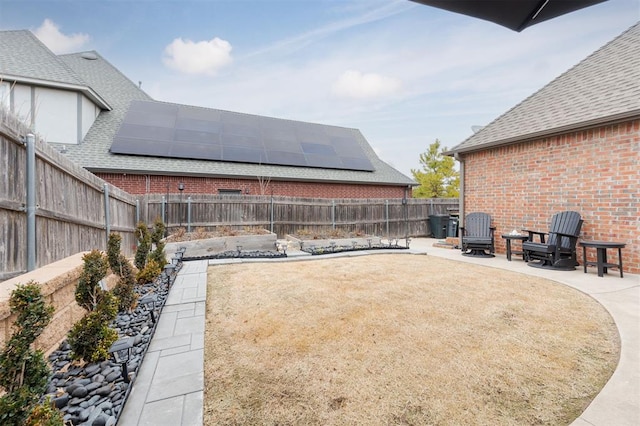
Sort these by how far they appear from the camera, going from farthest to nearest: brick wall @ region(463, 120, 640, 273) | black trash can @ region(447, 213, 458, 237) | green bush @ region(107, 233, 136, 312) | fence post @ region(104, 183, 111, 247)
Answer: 1. black trash can @ region(447, 213, 458, 237)
2. brick wall @ region(463, 120, 640, 273)
3. fence post @ region(104, 183, 111, 247)
4. green bush @ region(107, 233, 136, 312)

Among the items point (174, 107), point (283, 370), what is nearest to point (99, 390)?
point (283, 370)

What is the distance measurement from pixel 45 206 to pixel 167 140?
30.6 feet

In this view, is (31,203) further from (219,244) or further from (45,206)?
(219,244)

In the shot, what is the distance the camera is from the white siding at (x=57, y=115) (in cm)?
945

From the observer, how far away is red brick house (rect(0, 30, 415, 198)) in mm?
9508

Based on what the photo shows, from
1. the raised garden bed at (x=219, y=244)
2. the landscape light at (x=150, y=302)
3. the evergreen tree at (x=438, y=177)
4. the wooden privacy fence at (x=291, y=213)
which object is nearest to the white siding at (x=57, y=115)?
the wooden privacy fence at (x=291, y=213)

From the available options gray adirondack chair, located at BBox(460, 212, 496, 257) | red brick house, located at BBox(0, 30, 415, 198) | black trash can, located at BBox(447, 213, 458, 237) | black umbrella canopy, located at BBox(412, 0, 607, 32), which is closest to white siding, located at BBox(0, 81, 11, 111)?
red brick house, located at BBox(0, 30, 415, 198)

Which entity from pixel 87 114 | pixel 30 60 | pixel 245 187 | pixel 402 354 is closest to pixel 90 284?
pixel 402 354

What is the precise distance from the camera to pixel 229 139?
40.8 feet

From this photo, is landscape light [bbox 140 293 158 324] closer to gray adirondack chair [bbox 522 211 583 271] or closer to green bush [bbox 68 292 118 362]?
green bush [bbox 68 292 118 362]

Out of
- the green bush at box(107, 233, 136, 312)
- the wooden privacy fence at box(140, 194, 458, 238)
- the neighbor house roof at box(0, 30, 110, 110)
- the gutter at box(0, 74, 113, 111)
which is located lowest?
the green bush at box(107, 233, 136, 312)

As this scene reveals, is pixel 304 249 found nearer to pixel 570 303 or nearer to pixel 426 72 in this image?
pixel 570 303

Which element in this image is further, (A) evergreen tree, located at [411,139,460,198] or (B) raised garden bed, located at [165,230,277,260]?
(A) evergreen tree, located at [411,139,460,198]

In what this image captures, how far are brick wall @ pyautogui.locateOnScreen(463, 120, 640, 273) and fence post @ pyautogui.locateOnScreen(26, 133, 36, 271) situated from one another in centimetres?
831
